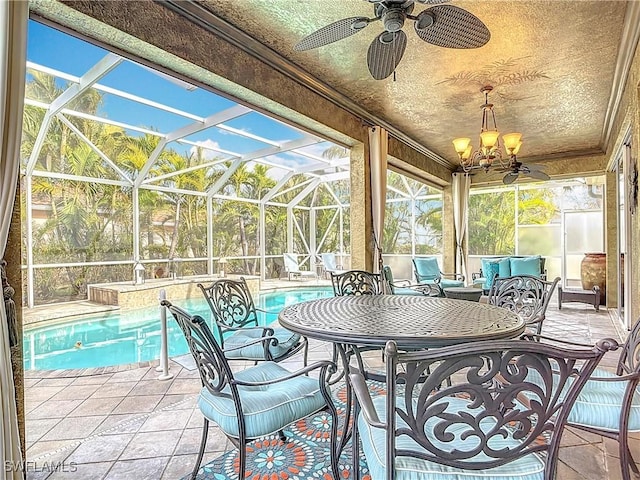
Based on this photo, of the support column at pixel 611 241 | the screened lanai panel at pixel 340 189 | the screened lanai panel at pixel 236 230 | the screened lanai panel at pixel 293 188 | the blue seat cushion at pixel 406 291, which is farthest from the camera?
the screened lanai panel at pixel 340 189

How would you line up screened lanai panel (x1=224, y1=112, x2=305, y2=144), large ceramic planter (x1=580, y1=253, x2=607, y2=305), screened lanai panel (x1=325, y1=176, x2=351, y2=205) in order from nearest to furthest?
large ceramic planter (x1=580, y1=253, x2=607, y2=305) → screened lanai panel (x1=224, y1=112, x2=305, y2=144) → screened lanai panel (x1=325, y1=176, x2=351, y2=205)

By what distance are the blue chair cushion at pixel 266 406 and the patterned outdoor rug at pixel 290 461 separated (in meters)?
0.39

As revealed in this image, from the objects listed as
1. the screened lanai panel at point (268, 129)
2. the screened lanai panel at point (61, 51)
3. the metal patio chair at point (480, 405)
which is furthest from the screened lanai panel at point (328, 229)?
the metal patio chair at point (480, 405)

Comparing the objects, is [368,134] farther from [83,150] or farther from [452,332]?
[83,150]

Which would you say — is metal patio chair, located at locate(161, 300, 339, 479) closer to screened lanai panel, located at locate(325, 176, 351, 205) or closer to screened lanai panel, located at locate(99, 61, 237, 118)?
screened lanai panel, located at locate(99, 61, 237, 118)

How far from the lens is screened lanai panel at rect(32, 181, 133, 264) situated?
6.90 m

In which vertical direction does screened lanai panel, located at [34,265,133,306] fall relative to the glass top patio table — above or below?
below

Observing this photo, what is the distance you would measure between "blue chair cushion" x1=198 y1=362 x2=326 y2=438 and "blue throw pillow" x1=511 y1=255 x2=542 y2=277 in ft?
19.7

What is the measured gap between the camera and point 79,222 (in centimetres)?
736

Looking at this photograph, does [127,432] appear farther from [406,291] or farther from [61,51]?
[61,51]

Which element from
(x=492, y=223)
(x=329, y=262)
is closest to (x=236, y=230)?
(x=329, y=262)

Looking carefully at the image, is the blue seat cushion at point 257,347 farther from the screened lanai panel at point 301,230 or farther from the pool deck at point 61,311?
the screened lanai panel at point 301,230

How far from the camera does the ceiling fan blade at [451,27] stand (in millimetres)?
1946

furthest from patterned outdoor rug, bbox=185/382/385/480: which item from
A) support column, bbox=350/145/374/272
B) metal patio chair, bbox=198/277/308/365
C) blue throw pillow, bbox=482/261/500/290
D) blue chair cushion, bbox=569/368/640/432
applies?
blue throw pillow, bbox=482/261/500/290
